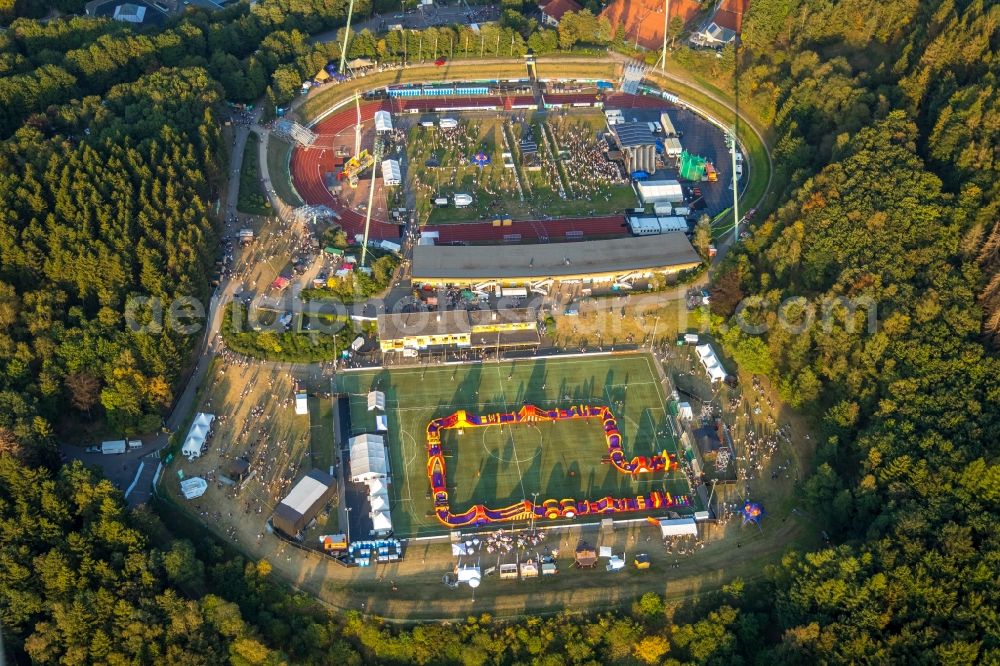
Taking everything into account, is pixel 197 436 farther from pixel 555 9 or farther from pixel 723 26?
pixel 723 26

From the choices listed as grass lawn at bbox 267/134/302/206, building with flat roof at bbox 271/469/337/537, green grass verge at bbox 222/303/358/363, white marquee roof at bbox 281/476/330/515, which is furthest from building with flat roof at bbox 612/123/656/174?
white marquee roof at bbox 281/476/330/515

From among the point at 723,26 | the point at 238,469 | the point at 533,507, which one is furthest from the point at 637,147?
the point at 238,469

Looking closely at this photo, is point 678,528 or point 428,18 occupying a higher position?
point 428,18

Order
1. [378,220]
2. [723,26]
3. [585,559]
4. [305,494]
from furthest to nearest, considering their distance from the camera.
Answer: [723,26]
[378,220]
[305,494]
[585,559]

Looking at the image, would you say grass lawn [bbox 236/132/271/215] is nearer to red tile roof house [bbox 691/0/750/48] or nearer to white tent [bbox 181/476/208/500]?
white tent [bbox 181/476/208/500]

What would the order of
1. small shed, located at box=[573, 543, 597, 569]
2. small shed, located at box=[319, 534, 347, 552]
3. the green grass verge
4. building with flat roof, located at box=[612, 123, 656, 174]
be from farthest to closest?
1. building with flat roof, located at box=[612, 123, 656, 174]
2. the green grass verge
3. small shed, located at box=[319, 534, 347, 552]
4. small shed, located at box=[573, 543, 597, 569]

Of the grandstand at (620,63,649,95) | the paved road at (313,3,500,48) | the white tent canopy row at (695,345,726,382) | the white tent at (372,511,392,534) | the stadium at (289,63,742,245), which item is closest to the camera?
the white tent at (372,511,392,534)
